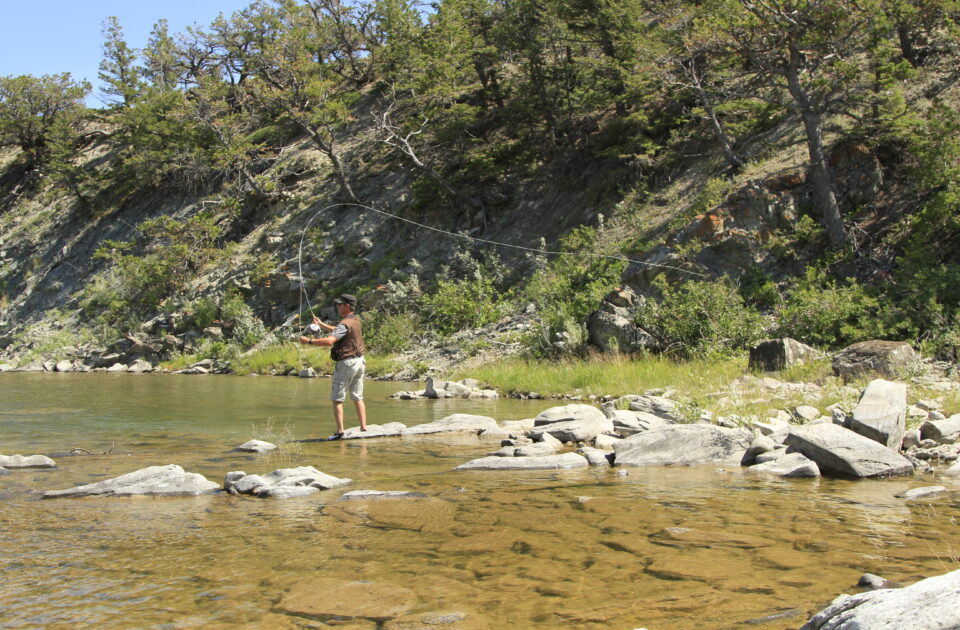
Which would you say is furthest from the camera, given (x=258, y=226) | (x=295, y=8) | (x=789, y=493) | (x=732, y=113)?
(x=295, y=8)

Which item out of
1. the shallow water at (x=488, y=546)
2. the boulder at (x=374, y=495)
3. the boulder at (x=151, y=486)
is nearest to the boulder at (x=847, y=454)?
the shallow water at (x=488, y=546)

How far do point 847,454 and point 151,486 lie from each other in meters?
6.11

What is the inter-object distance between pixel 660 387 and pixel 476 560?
30.9 ft

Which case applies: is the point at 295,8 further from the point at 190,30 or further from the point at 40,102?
the point at 40,102

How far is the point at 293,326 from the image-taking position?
26328 millimetres

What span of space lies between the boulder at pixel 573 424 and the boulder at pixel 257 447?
3114 mm

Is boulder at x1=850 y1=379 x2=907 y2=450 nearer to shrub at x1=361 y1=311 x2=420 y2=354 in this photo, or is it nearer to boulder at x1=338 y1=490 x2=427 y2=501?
boulder at x1=338 y1=490 x2=427 y2=501

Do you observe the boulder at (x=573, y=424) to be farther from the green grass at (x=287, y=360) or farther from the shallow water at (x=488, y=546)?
the green grass at (x=287, y=360)

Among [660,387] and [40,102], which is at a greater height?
[40,102]

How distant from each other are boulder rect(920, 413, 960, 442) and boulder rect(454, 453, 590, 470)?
3615 millimetres

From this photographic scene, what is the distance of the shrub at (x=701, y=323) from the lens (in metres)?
15.1

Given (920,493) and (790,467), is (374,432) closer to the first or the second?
(790,467)

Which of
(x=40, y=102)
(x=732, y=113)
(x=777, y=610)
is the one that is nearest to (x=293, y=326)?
(x=732, y=113)

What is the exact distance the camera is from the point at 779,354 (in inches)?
502
